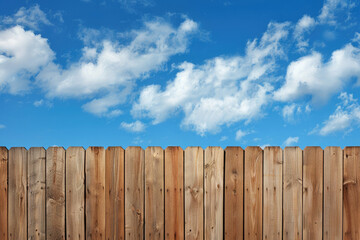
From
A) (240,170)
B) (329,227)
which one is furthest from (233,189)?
(329,227)

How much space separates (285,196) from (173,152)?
1538 mm

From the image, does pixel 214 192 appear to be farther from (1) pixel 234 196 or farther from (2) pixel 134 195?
(2) pixel 134 195

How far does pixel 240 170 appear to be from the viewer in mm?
3857

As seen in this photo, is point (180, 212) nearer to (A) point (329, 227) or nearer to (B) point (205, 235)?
(B) point (205, 235)

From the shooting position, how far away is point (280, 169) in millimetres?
3893

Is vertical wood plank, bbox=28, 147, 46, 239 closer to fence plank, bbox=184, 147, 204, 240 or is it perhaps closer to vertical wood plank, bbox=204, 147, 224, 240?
fence plank, bbox=184, 147, 204, 240

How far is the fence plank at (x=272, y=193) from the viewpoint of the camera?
152 inches

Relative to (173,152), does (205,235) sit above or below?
below

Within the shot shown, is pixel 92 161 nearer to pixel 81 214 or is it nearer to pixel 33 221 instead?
pixel 81 214

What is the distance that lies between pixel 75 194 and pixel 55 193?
0.88 ft

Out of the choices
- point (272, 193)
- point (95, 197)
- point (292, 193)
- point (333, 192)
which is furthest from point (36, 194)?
point (333, 192)

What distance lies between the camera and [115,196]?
386 centimetres

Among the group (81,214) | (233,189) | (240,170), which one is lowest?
(81,214)

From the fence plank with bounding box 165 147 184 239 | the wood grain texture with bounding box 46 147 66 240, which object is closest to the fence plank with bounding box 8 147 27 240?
the wood grain texture with bounding box 46 147 66 240
